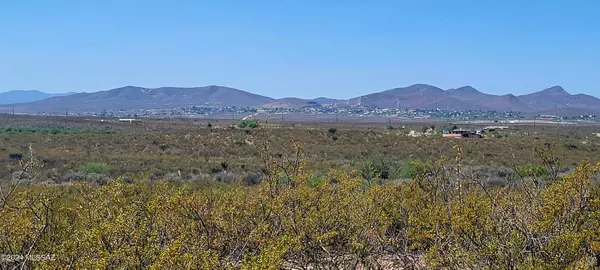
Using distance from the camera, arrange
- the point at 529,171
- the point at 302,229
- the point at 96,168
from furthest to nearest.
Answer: the point at 96,168
the point at 529,171
the point at 302,229

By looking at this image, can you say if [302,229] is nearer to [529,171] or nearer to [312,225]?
[312,225]

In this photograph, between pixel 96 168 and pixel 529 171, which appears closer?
pixel 529 171

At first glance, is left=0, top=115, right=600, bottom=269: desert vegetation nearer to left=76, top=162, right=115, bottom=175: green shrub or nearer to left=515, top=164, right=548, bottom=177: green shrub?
left=515, top=164, right=548, bottom=177: green shrub

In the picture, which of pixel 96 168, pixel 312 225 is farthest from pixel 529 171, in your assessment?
pixel 96 168

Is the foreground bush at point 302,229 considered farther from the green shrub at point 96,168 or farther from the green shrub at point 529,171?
the green shrub at point 96,168

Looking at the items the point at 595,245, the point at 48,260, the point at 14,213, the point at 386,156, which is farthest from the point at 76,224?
the point at 386,156

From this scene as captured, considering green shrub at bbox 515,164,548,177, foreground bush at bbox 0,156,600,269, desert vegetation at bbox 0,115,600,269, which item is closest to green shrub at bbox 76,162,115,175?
desert vegetation at bbox 0,115,600,269

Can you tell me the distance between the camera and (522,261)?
6.90 metres

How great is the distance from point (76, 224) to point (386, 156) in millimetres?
33272

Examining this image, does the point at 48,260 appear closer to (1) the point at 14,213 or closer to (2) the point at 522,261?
(1) the point at 14,213

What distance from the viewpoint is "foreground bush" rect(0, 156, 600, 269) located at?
642 centimetres

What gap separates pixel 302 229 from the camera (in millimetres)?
8695

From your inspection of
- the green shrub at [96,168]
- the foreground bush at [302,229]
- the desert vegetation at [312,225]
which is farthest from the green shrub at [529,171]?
the green shrub at [96,168]

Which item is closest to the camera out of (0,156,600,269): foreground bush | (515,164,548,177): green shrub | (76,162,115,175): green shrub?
(0,156,600,269): foreground bush
